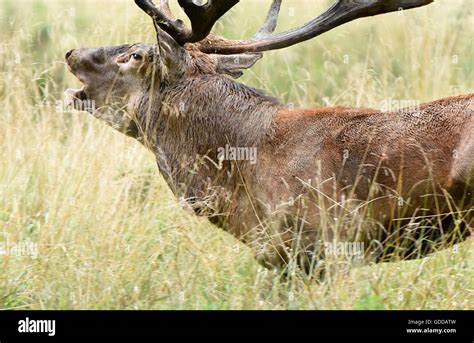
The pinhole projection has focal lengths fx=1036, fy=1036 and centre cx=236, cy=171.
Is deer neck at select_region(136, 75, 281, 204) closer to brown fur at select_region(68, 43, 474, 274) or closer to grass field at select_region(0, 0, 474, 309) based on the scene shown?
brown fur at select_region(68, 43, 474, 274)

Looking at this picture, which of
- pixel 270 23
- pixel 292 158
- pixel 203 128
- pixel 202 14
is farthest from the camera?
pixel 270 23

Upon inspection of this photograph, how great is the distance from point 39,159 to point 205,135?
5.99ft

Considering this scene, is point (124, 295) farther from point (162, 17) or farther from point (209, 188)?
point (162, 17)

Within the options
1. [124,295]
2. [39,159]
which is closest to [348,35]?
[39,159]

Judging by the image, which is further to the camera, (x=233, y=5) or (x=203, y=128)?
(x=233, y=5)

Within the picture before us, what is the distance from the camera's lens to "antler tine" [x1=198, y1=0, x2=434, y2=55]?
6719 millimetres

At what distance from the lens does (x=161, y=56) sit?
6.73 metres

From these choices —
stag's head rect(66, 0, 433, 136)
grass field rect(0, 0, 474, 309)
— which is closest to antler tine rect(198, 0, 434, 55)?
stag's head rect(66, 0, 433, 136)

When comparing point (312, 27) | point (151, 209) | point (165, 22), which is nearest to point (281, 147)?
point (312, 27)

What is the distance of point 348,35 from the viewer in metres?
11.7

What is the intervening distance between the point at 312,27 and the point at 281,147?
0.95m

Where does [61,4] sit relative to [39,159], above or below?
above

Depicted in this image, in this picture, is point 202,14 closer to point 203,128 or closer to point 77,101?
point 203,128

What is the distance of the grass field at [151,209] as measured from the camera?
5.91 meters
